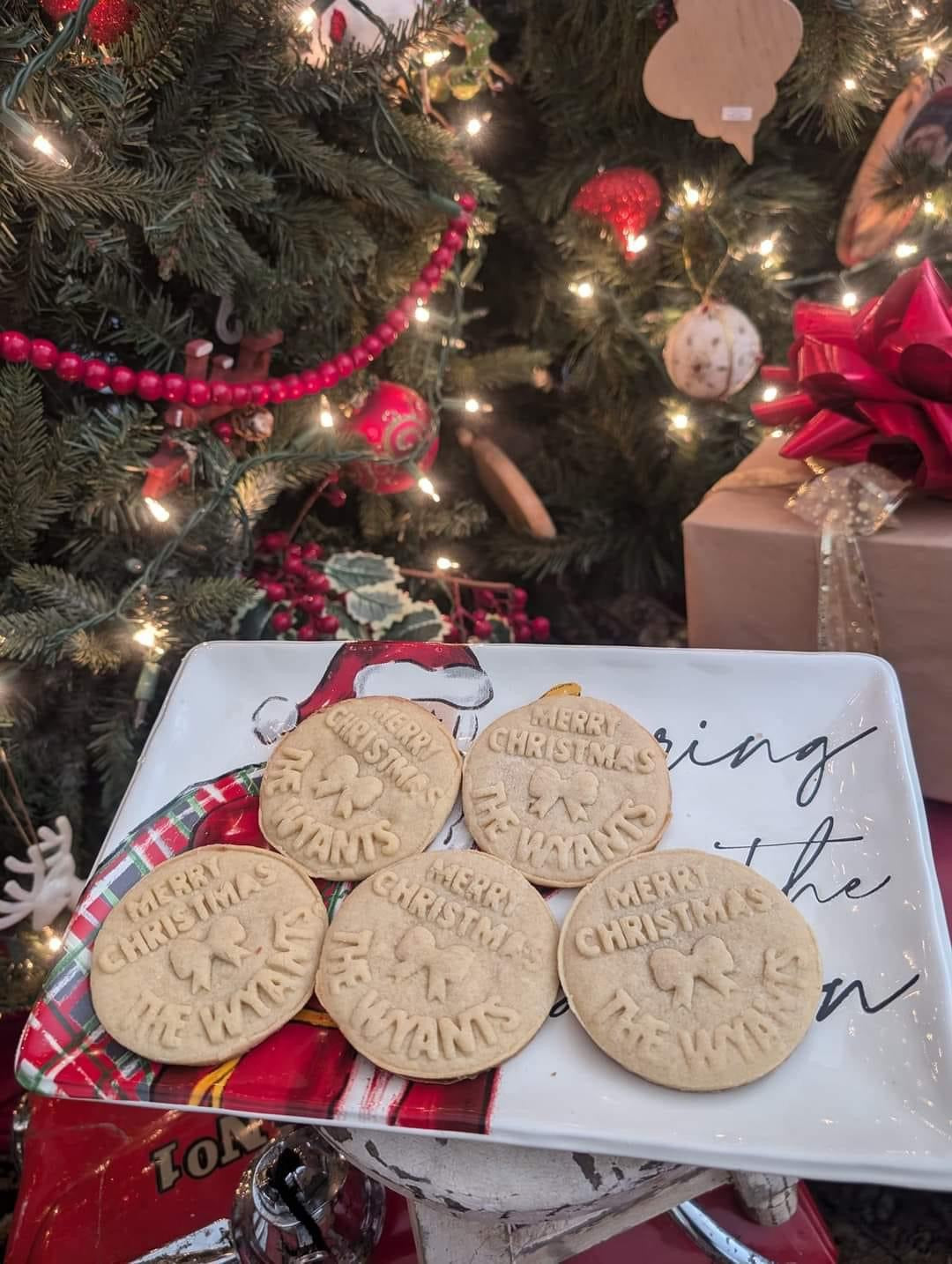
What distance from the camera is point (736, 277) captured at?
100cm

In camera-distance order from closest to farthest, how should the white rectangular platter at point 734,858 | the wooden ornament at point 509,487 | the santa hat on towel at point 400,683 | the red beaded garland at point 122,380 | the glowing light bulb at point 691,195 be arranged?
the white rectangular platter at point 734,858, the santa hat on towel at point 400,683, the red beaded garland at point 122,380, the glowing light bulb at point 691,195, the wooden ornament at point 509,487

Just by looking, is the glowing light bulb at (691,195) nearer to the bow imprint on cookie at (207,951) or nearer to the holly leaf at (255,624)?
the holly leaf at (255,624)

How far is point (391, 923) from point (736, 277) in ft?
2.69

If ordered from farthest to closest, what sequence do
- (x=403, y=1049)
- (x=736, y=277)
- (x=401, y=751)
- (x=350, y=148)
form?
(x=736, y=277), (x=350, y=148), (x=401, y=751), (x=403, y=1049)

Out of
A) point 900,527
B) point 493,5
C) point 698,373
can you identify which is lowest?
point 900,527

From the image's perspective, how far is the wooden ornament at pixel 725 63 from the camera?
753 millimetres

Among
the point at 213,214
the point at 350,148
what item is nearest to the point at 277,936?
the point at 213,214

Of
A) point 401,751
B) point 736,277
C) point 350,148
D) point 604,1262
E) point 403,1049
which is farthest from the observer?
point 736,277

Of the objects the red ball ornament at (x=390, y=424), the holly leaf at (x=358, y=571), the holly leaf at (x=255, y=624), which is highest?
the red ball ornament at (x=390, y=424)

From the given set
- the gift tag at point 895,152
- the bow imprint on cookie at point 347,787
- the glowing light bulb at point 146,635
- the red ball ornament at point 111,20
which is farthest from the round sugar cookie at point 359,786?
the gift tag at point 895,152

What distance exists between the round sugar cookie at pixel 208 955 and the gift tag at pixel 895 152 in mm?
882

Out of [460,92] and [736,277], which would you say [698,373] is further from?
[460,92]

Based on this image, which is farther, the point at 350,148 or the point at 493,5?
the point at 493,5

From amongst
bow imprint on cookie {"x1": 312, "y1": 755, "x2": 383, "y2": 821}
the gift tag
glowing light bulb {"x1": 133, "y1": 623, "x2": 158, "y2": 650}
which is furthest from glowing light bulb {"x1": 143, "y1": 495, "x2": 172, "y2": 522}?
the gift tag
